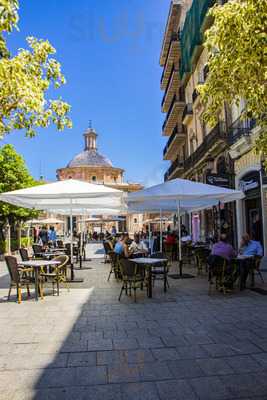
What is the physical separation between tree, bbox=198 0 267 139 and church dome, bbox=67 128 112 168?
247 ft

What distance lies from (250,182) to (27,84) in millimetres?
12998

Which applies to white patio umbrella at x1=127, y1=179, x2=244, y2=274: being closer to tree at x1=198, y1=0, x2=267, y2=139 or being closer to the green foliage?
tree at x1=198, y1=0, x2=267, y2=139

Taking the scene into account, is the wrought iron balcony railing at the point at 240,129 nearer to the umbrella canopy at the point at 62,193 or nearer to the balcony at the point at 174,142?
the umbrella canopy at the point at 62,193

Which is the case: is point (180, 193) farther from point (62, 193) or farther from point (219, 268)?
point (62, 193)

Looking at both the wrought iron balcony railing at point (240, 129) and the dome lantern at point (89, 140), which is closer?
the wrought iron balcony railing at point (240, 129)

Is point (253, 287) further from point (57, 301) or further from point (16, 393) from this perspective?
point (16, 393)

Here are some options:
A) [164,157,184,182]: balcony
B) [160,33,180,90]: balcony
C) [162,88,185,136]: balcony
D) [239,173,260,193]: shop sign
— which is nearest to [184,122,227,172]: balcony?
[239,173,260,193]: shop sign

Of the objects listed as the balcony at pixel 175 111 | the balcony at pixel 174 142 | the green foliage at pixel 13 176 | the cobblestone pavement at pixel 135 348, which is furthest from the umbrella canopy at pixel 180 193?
the balcony at pixel 175 111

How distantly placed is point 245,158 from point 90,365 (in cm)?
1369

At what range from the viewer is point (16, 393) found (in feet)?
11.3

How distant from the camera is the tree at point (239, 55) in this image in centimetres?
513

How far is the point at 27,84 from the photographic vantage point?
14.3ft

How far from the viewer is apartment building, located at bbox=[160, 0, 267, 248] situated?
15391 mm

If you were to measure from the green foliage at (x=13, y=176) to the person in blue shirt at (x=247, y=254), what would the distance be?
15640 mm
